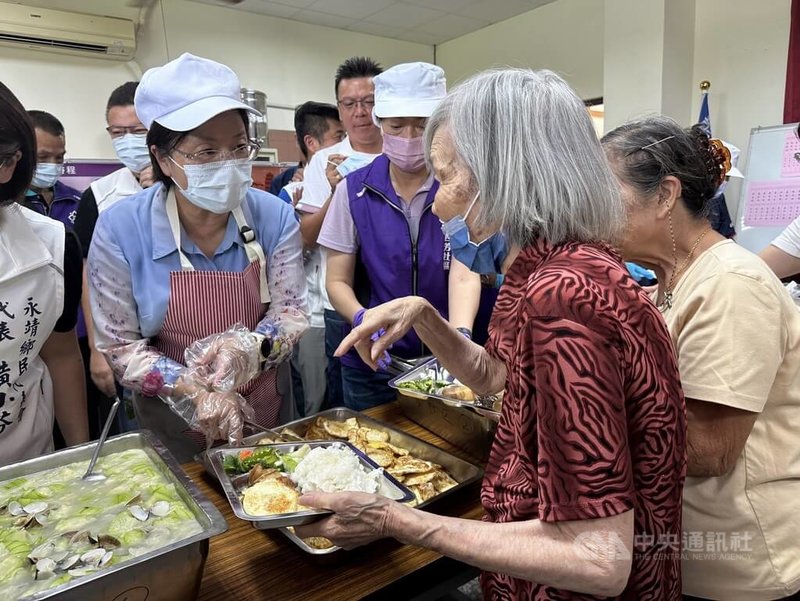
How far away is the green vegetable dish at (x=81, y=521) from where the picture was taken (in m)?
0.89

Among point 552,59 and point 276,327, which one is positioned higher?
point 552,59

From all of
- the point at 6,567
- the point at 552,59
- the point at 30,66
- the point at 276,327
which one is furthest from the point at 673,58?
the point at 30,66

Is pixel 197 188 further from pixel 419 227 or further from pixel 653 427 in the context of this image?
pixel 653 427

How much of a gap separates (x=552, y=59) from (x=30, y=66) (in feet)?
17.2

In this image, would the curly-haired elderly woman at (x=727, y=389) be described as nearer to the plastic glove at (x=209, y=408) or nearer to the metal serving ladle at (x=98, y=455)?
the plastic glove at (x=209, y=408)

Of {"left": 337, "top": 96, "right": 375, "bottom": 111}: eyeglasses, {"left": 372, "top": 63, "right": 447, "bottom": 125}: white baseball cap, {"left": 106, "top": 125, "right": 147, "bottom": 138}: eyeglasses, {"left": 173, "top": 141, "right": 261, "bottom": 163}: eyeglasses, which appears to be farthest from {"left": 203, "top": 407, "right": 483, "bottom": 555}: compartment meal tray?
{"left": 106, "top": 125, "right": 147, "bottom": 138}: eyeglasses

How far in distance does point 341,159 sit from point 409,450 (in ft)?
5.90

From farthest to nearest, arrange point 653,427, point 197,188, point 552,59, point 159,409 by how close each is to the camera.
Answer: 1. point 552,59
2. point 159,409
3. point 197,188
4. point 653,427

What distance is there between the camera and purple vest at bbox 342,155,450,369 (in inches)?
82.2

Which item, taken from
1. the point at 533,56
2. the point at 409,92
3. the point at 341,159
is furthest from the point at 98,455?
the point at 533,56

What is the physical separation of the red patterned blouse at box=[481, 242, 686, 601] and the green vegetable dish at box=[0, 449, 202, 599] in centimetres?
60

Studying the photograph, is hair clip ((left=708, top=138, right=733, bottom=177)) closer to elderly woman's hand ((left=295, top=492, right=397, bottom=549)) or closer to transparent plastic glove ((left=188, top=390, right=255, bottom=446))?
elderly woman's hand ((left=295, top=492, right=397, bottom=549))

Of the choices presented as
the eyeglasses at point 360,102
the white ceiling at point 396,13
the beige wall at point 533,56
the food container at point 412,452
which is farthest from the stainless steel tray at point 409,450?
the white ceiling at point 396,13

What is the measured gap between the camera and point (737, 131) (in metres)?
4.71
